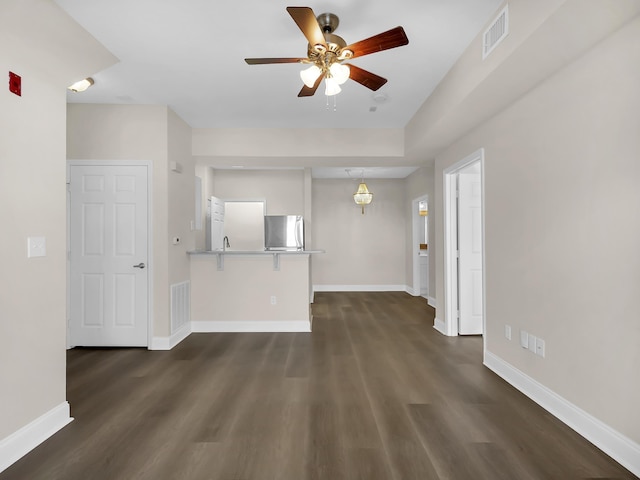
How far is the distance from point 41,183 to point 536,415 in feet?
12.1

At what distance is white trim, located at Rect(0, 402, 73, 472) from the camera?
197cm

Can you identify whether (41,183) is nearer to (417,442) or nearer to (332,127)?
(417,442)

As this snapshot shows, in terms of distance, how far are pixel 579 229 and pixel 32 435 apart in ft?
12.0

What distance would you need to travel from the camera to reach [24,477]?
188cm

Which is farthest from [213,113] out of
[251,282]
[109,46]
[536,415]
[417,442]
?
[536,415]

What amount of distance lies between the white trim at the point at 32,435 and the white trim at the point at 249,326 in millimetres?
2359

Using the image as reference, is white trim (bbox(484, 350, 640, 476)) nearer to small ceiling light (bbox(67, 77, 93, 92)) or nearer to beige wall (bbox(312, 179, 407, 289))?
small ceiling light (bbox(67, 77, 93, 92))

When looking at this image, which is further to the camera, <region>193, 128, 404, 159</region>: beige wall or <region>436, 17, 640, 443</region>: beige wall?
<region>193, 128, 404, 159</region>: beige wall

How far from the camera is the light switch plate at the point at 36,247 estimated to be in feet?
7.13

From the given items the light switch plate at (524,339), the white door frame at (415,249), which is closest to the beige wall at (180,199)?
the light switch plate at (524,339)

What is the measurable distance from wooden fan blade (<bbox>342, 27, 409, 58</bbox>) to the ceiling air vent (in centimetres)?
68

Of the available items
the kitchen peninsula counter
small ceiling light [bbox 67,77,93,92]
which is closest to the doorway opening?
→ the kitchen peninsula counter

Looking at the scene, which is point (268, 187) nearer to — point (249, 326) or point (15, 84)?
point (249, 326)

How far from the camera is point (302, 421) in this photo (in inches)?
96.0
